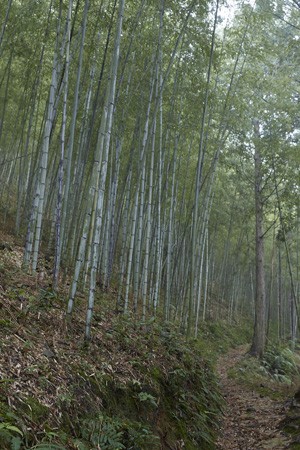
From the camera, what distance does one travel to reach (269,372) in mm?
7781

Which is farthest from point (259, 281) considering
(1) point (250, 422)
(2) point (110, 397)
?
(2) point (110, 397)

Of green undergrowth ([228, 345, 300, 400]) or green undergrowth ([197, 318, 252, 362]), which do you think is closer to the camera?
green undergrowth ([228, 345, 300, 400])

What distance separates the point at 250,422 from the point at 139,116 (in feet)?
13.5

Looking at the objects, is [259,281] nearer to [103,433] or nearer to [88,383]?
[88,383]

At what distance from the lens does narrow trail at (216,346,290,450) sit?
3543mm

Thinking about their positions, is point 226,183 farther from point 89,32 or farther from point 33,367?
point 33,367

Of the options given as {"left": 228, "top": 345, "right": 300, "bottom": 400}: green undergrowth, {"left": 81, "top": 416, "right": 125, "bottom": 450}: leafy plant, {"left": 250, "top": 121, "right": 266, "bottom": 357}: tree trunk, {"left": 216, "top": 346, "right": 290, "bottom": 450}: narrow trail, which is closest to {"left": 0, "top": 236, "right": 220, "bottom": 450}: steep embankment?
{"left": 81, "top": 416, "right": 125, "bottom": 450}: leafy plant

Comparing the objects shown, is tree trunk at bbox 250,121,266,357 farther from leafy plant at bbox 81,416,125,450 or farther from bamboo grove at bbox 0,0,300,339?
leafy plant at bbox 81,416,125,450

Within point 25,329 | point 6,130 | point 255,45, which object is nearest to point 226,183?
point 255,45

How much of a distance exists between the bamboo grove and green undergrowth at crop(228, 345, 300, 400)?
5.04 ft

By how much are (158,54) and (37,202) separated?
2.19m

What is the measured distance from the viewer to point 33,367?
7.44ft

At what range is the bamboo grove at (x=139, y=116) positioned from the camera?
14.0 feet

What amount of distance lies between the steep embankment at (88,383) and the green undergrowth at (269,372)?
2.38 metres
